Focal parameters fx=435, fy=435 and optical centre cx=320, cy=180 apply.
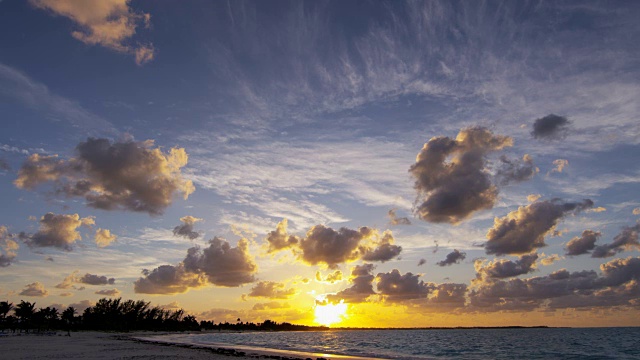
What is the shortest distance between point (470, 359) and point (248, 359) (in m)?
35.4

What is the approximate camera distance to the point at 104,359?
150 ft

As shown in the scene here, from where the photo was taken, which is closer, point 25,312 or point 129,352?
point 129,352

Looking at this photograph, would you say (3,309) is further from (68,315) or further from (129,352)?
(129,352)

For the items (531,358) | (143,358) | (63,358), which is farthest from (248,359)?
(531,358)

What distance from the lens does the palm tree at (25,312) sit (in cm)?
16562

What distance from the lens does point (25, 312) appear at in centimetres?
16700

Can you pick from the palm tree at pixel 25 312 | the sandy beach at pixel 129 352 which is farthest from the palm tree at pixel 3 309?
the sandy beach at pixel 129 352

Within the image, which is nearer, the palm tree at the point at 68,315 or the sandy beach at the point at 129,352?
the sandy beach at the point at 129,352

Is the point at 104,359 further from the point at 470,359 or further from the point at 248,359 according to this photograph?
the point at 470,359

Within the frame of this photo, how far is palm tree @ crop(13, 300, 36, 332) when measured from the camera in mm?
165625

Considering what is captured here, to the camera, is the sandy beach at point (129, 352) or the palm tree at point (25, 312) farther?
the palm tree at point (25, 312)

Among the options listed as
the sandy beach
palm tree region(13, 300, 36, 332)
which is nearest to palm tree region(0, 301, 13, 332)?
palm tree region(13, 300, 36, 332)

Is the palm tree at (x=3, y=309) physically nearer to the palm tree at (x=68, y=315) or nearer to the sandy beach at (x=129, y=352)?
the palm tree at (x=68, y=315)

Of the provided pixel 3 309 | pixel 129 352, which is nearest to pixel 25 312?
pixel 3 309
